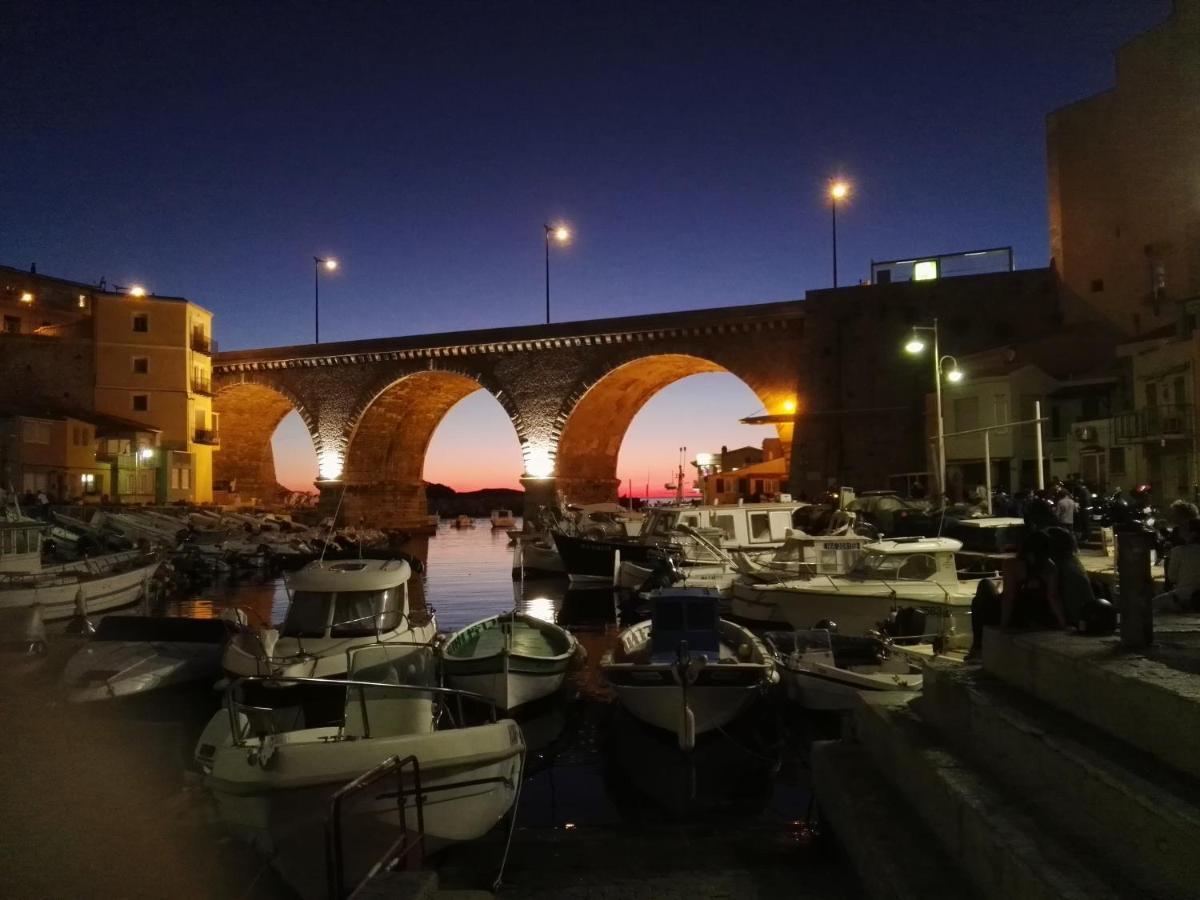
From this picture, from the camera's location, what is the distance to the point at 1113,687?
370 cm

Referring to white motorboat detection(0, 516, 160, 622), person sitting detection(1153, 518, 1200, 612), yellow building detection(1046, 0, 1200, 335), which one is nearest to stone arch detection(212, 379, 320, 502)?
white motorboat detection(0, 516, 160, 622)

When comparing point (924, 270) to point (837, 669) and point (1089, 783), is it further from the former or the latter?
point (1089, 783)

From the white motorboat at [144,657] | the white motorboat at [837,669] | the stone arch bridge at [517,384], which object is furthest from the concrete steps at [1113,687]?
the stone arch bridge at [517,384]

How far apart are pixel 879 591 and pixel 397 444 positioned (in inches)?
1561

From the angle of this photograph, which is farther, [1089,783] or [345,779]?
[345,779]

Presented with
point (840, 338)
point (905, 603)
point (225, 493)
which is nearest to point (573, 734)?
point (905, 603)

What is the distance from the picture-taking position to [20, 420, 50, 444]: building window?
3572 cm

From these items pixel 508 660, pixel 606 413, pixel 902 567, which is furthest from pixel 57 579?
pixel 606 413

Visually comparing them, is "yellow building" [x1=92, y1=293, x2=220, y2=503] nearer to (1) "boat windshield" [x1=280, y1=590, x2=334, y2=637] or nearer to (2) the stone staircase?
(1) "boat windshield" [x1=280, y1=590, x2=334, y2=637]

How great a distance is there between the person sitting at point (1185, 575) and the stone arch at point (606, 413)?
93.9 ft

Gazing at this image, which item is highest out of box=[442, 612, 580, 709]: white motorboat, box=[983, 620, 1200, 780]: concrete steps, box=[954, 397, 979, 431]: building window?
box=[954, 397, 979, 431]: building window

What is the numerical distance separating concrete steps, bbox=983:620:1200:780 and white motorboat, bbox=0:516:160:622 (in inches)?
633

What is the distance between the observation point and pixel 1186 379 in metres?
22.5

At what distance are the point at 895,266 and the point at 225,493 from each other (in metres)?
37.7
